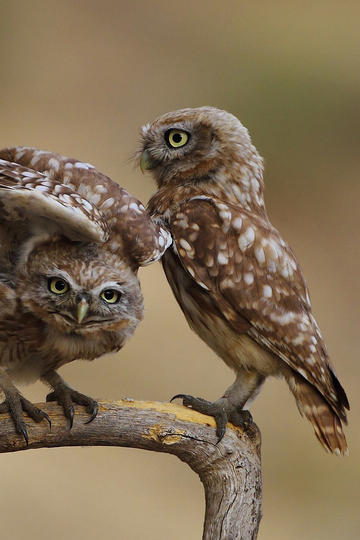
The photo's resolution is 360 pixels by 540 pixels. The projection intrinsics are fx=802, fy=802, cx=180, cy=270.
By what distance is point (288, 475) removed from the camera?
4293mm

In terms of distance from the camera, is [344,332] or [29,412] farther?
[344,332]

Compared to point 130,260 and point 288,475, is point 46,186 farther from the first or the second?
point 288,475

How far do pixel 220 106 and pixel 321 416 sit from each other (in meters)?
2.81

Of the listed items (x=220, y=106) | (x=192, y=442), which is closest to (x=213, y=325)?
(x=192, y=442)

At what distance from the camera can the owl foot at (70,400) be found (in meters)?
1.61

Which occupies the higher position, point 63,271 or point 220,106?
point 220,106

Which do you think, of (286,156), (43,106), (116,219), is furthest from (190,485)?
(116,219)

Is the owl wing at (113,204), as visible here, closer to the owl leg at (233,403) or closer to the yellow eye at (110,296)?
the yellow eye at (110,296)

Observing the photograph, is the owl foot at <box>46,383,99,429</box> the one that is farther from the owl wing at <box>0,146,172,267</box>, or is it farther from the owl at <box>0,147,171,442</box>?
the owl wing at <box>0,146,172,267</box>

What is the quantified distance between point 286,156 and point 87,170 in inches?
121

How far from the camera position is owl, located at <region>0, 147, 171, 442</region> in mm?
1381

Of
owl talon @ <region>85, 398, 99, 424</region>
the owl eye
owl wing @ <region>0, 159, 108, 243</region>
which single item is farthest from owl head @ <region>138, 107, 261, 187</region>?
owl talon @ <region>85, 398, 99, 424</region>

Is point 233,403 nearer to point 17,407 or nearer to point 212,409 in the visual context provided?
point 212,409

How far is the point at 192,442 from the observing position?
170cm
